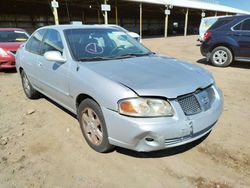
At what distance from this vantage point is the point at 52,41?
4.00 metres

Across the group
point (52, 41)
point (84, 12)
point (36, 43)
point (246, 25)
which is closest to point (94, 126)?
point (52, 41)

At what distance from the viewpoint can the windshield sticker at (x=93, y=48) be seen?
3545 millimetres

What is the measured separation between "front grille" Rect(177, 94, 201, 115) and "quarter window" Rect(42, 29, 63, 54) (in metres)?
2.01

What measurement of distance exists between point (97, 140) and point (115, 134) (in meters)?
0.55

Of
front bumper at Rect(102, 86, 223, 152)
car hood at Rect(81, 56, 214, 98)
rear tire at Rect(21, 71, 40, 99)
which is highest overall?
car hood at Rect(81, 56, 214, 98)

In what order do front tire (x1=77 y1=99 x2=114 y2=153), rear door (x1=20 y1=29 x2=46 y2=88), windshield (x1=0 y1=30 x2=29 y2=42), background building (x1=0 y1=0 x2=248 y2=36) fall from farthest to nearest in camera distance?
background building (x1=0 y1=0 x2=248 y2=36)
windshield (x1=0 y1=30 x2=29 y2=42)
rear door (x1=20 y1=29 x2=46 y2=88)
front tire (x1=77 y1=99 x2=114 y2=153)

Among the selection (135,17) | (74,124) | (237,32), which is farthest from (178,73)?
(135,17)

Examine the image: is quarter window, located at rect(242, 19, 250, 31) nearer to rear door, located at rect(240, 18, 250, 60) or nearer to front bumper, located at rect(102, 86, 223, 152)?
rear door, located at rect(240, 18, 250, 60)

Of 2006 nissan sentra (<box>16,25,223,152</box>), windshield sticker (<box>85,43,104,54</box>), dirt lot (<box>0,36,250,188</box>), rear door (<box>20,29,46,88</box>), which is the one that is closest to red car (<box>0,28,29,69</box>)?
rear door (<box>20,29,46,88</box>)

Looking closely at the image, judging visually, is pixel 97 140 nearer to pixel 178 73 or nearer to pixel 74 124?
pixel 74 124

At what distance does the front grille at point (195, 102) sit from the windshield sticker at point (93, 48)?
158cm

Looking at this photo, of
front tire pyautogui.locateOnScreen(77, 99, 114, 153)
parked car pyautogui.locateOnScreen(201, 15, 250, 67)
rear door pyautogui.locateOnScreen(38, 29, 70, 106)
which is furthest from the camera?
parked car pyautogui.locateOnScreen(201, 15, 250, 67)

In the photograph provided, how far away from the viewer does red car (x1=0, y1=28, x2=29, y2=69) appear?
26.3ft

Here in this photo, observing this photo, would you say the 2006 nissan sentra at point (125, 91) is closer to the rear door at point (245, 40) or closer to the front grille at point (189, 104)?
the front grille at point (189, 104)
